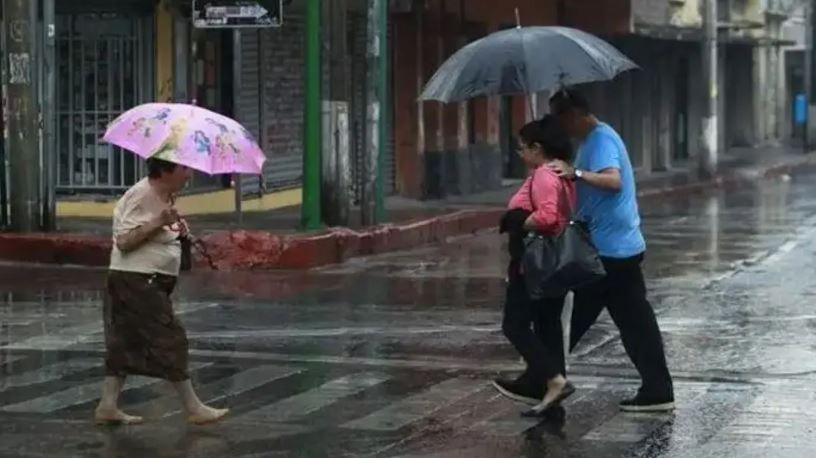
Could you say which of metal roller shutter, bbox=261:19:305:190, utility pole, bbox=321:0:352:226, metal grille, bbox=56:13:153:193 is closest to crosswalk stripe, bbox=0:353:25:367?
utility pole, bbox=321:0:352:226

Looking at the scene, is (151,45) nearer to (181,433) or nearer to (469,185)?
(469,185)

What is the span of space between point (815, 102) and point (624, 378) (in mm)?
42809

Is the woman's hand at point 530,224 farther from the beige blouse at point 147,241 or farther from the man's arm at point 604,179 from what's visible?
the beige blouse at point 147,241

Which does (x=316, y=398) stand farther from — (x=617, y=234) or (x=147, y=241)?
(x=617, y=234)

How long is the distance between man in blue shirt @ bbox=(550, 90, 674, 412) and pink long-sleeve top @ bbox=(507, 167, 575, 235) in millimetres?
109

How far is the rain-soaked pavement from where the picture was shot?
28.8 ft

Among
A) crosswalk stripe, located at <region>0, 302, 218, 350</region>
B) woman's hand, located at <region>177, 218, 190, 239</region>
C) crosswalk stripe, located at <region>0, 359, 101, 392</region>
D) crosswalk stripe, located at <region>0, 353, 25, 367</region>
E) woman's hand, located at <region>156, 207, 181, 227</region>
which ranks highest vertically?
woman's hand, located at <region>156, 207, 181, 227</region>

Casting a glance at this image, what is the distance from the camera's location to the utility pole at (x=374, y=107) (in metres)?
19.7

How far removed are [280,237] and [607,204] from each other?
8841mm

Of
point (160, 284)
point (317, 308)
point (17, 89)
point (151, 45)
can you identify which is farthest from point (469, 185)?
point (160, 284)

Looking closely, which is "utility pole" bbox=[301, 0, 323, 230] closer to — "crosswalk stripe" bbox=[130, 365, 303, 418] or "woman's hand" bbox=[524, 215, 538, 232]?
"crosswalk stripe" bbox=[130, 365, 303, 418]

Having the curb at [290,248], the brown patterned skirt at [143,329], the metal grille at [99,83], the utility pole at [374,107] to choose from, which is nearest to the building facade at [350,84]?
the metal grille at [99,83]

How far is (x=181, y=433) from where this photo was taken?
29.5ft

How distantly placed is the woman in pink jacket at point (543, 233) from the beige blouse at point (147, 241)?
69.4 inches
